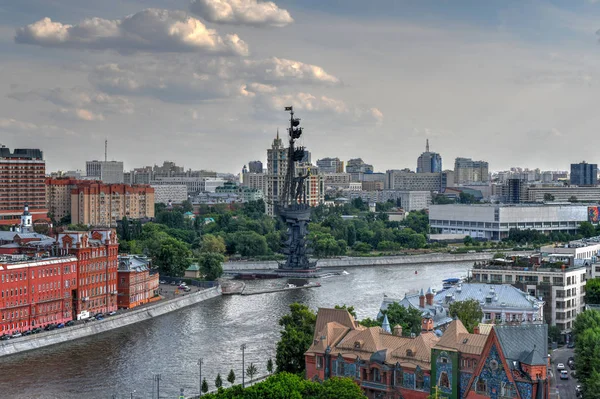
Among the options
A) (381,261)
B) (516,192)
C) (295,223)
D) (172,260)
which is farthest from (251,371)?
(516,192)

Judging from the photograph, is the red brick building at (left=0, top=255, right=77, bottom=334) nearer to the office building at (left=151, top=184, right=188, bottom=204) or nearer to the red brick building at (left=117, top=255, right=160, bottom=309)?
the red brick building at (left=117, top=255, right=160, bottom=309)

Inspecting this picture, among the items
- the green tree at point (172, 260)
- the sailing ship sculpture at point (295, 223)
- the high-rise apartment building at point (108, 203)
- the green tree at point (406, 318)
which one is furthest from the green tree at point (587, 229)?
the green tree at point (406, 318)

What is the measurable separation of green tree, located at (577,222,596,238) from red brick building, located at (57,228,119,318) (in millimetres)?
72735

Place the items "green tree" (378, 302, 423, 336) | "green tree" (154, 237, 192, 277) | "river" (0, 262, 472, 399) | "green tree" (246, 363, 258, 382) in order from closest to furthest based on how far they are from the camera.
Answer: "green tree" (246, 363, 258, 382) → "river" (0, 262, 472, 399) → "green tree" (378, 302, 423, 336) → "green tree" (154, 237, 192, 277)

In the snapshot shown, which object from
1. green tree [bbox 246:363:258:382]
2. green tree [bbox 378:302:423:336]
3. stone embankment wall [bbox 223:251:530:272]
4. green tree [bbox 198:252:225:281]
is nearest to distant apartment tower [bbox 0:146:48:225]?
stone embankment wall [bbox 223:251:530:272]

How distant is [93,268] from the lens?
187 feet

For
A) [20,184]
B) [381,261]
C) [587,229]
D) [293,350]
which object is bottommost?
[381,261]

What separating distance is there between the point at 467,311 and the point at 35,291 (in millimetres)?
23996

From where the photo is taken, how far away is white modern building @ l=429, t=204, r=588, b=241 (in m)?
124

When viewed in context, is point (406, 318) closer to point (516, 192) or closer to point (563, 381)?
point (563, 381)

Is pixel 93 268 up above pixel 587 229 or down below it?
above

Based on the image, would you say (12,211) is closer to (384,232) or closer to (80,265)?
(384,232)

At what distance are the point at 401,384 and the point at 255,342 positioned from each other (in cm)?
1789

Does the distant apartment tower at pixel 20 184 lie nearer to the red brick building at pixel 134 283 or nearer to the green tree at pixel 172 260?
the green tree at pixel 172 260
